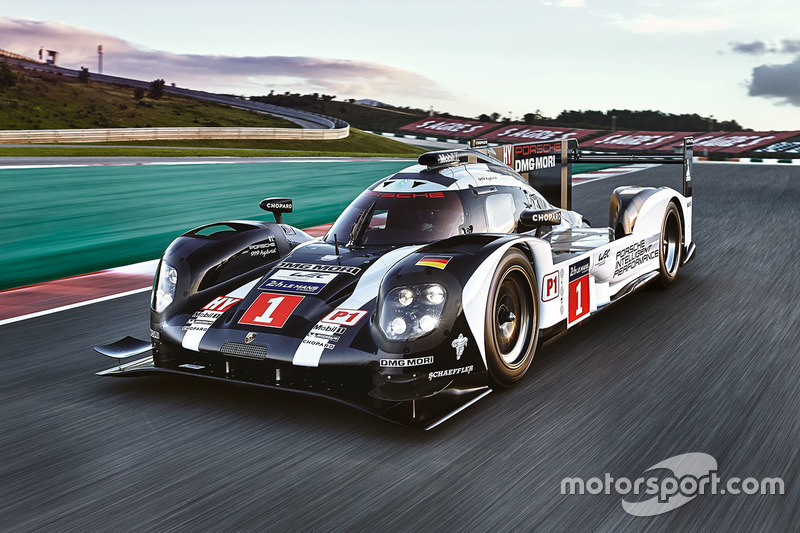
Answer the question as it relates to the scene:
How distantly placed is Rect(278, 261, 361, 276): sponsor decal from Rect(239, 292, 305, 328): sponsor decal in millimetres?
359

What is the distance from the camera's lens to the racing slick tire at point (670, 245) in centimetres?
695

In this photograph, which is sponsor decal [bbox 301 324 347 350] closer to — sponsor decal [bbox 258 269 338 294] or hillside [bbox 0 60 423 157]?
sponsor decal [bbox 258 269 338 294]

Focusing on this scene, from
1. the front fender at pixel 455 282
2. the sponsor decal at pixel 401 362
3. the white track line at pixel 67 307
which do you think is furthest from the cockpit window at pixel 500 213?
the white track line at pixel 67 307

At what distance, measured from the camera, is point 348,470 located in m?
3.37

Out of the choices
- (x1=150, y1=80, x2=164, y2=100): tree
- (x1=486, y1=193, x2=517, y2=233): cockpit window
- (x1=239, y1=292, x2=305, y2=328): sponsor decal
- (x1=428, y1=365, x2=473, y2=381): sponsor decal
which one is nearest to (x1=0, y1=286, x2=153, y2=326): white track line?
(x1=239, y1=292, x2=305, y2=328): sponsor decal

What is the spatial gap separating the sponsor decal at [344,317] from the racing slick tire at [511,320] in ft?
2.26

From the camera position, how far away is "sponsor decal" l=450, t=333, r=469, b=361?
3936mm

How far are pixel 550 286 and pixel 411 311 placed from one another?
4.02 ft

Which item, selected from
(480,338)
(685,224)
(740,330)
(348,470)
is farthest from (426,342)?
(685,224)

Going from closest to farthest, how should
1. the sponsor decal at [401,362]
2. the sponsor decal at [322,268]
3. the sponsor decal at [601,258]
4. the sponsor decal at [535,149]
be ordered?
the sponsor decal at [401,362] < the sponsor decal at [322,268] < the sponsor decal at [601,258] < the sponsor decal at [535,149]

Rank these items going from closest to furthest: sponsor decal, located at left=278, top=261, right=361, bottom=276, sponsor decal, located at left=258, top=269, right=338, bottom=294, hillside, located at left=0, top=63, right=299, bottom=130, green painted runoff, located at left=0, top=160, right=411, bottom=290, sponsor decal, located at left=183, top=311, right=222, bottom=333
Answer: sponsor decal, located at left=183, top=311, right=222, bottom=333 < sponsor decal, located at left=258, top=269, right=338, bottom=294 < sponsor decal, located at left=278, top=261, right=361, bottom=276 < green painted runoff, located at left=0, top=160, right=411, bottom=290 < hillside, located at left=0, top=63, right=299, bottom=130

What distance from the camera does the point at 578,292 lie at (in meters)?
5.20

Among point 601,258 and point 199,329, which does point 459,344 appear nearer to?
point 199,329

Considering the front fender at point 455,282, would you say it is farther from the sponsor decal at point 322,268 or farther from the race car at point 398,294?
the sponsor decal at point 322,268
